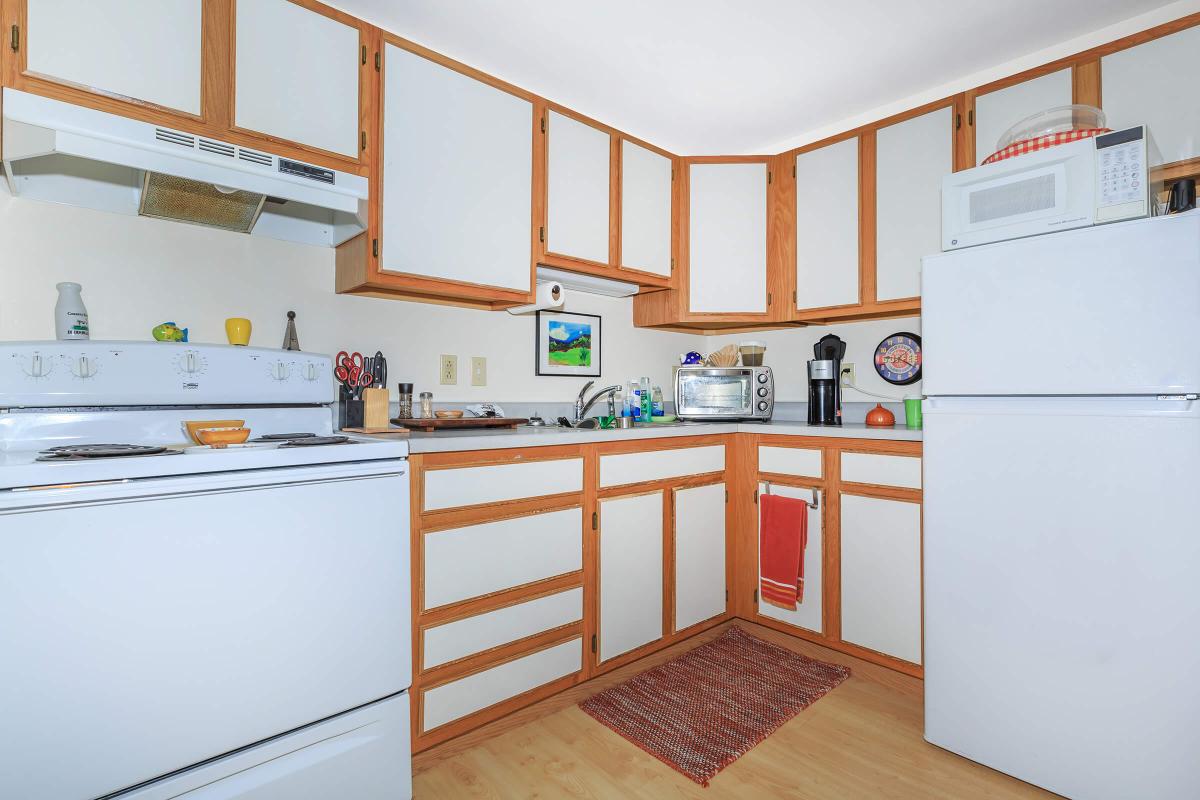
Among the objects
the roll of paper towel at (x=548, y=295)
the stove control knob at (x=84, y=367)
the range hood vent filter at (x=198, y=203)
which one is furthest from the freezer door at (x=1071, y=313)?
the stove control knob at (x=84, y=367)

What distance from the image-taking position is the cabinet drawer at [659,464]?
2266mm

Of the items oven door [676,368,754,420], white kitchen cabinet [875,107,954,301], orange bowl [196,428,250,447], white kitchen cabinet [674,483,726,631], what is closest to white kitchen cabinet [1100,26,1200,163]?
white kitchen cabinet [875,107,954,301]

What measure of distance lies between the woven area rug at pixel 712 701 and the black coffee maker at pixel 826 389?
108 cm

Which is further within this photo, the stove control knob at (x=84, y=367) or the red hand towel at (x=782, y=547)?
the red hand towel at (x=782, y=547)

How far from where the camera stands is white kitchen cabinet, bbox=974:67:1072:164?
211 cm

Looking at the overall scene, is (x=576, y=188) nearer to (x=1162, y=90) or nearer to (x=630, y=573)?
(x=630, y=573)

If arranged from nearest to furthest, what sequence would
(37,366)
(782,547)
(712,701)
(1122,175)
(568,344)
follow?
(37,366), (1122,175), (712,701), (782,547), (568,344)

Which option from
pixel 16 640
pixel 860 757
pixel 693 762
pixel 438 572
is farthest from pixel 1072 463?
pixel 16 640

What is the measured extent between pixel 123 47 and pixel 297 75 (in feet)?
1.40

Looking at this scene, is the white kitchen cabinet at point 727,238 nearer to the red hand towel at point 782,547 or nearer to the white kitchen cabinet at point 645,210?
the white kitchen cabinet at point 645,210

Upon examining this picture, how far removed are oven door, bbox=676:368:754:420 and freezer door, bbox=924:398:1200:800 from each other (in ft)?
3.50

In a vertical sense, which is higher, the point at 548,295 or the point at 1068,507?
the point at 548,295

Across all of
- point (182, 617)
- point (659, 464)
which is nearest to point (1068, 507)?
point (659, 464)

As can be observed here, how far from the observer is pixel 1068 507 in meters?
1.59
